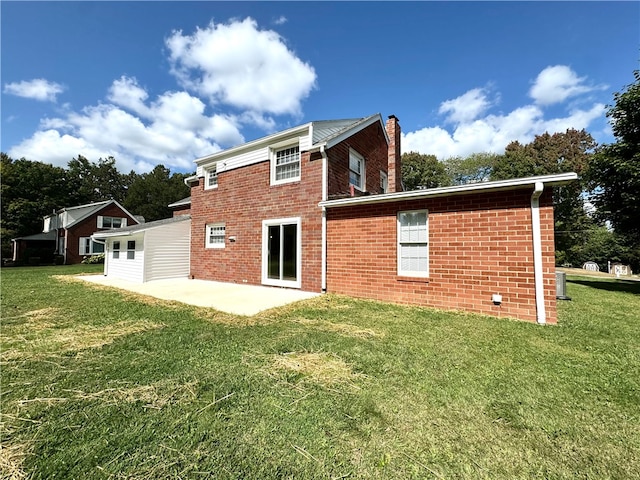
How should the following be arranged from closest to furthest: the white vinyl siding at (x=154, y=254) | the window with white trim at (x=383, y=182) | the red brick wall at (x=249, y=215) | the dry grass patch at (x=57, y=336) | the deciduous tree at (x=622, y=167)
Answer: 1. the dry grass patch at (x=57, y=336)
2. the red brick wall at (x=249, y=215)
3. the deciduous tree at (x=622, y=167)
4. the white vinyl siding at (x=154, y=254)
5. the window with white trim at (x=383, y=182)

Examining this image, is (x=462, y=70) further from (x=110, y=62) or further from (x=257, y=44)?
(x=110, y=62)

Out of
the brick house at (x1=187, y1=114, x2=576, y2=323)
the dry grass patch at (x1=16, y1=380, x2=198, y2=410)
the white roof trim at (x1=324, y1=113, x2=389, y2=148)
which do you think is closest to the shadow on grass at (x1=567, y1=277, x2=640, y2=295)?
the brick house at (x1=187, y1=114, x2=576, y2=323)

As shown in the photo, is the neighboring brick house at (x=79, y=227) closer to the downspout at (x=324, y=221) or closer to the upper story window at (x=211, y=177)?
the upper story window at (x=211, y=177)

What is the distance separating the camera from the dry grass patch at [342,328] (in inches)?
173

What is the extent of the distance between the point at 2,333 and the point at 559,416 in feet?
25.1

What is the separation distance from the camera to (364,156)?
11.2m

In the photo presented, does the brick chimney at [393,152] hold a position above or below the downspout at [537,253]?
above

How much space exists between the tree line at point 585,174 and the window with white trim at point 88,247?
35.2 meters

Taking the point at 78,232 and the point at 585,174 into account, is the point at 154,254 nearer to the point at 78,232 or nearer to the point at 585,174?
the point at 585,174

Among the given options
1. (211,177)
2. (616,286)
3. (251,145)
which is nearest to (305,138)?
(251,145)

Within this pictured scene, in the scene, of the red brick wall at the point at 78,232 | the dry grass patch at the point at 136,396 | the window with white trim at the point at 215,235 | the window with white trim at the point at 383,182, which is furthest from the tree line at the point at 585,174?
the red brick wall at the point at 78,232

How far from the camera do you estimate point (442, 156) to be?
1417 inches

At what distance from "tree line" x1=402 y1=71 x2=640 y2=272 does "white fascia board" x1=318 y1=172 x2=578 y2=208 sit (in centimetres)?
883

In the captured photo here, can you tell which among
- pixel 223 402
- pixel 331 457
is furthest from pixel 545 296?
pixel 223 402
